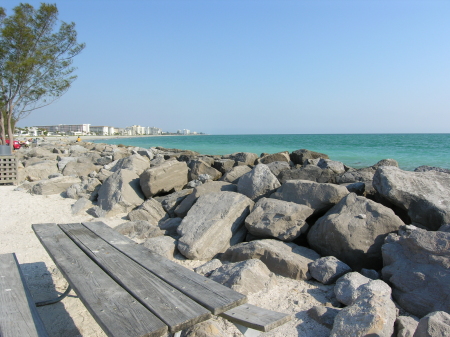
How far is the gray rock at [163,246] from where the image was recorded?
15.5 feet

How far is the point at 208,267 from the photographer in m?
4.29

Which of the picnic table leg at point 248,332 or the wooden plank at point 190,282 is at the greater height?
the wooden plank at point 190,282

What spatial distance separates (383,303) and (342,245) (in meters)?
1.53

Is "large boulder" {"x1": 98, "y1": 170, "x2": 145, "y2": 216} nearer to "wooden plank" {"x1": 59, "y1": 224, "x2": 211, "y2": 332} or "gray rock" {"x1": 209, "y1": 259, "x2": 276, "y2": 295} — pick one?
"gray rock" {"x1": 209, "y1": 259, "x2": 276, "y2": 295}

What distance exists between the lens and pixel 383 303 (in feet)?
9.30

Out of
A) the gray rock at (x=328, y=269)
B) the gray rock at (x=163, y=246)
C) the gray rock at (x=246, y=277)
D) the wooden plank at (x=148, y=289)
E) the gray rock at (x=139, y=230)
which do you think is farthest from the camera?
the gray rock at (x=139, y=230)

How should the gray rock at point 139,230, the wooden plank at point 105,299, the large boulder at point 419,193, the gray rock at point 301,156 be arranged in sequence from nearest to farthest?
1. the wooden plank at point 105,299
2. the large boulder at point 419,193
3. the gray rock at point 139,230
4. the gray rock at point 301,156

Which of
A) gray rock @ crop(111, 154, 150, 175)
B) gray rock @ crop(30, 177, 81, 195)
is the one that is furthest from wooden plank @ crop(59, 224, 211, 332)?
gray rock @ crop(30, 177, 81, 195)

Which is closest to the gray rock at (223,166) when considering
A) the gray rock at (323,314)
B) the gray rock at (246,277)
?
the gray rock at (246,277)

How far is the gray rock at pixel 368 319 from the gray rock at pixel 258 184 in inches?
126

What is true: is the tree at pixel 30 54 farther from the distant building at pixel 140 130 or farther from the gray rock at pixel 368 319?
the distant building at pixel 140 130

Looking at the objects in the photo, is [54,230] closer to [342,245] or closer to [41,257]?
[41,257]

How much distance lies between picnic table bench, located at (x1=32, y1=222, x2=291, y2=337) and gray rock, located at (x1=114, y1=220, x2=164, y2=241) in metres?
2.56

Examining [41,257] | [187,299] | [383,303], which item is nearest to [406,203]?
[383,303]
